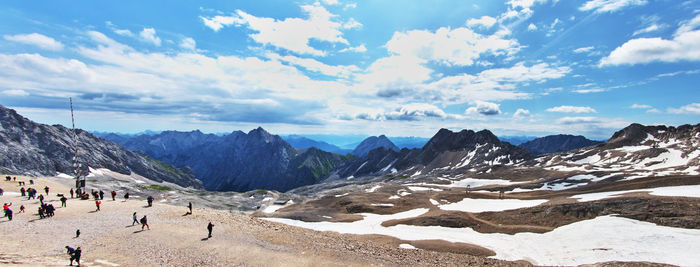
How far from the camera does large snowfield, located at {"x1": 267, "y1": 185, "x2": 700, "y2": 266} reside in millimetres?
37281

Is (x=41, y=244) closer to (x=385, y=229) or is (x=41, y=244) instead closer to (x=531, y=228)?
(x=385, y=229)

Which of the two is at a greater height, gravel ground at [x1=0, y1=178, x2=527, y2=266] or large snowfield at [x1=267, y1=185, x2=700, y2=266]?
gravel ground at [x1=0, y1=178, x2=527, y2=266]

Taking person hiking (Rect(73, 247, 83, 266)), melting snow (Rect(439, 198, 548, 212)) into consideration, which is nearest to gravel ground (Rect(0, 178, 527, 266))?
person hiking (Rect(73, 247, 83, 266))

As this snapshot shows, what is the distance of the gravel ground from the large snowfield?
8.02 meters

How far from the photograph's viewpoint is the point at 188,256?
31.4 metres

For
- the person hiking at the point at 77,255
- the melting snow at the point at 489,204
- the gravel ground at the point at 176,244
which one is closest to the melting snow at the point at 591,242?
the gravel ground at the point at 176,244

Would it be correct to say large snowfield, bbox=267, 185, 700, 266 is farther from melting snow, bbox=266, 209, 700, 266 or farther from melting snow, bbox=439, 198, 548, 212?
melting snow, bbox=439, 198, 548, 212

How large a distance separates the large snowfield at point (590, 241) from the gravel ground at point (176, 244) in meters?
8.02

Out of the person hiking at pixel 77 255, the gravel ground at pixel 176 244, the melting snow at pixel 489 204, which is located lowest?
the melting snow at pixel 489 204

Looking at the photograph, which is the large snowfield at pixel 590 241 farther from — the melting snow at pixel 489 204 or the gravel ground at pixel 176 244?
the melting snow at pixel 489 204

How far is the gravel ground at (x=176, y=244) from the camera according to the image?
30188 mm

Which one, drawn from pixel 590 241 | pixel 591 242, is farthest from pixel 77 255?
pixel 590 241

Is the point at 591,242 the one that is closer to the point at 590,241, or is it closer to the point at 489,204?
the point at 590,241

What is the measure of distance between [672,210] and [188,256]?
6997 centimetres
